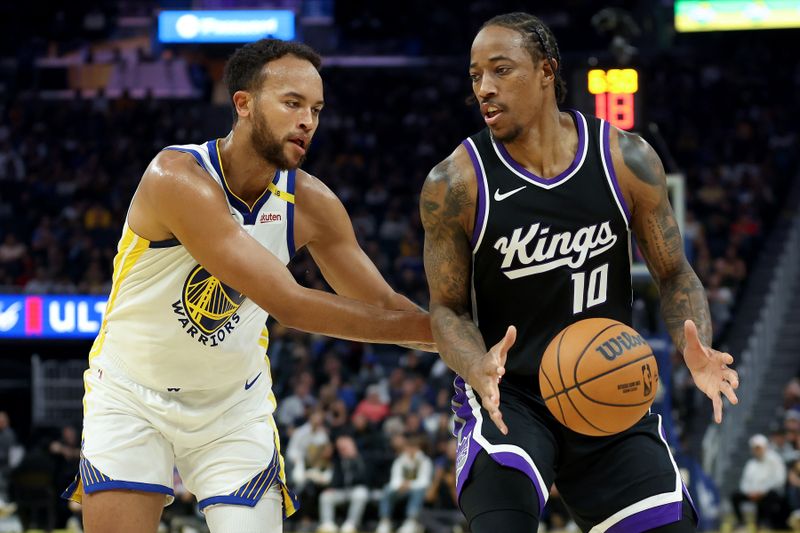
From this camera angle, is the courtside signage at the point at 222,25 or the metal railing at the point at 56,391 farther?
the metal railing at the point at 56,391

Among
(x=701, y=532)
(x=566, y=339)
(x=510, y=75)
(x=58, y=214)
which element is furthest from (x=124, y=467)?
(x=58, y=214)

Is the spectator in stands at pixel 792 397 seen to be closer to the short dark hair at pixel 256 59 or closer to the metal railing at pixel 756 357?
the metal railing at pixel 756 357

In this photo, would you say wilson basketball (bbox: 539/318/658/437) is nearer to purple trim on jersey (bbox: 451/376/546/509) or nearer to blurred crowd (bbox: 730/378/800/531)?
purple trim on jersey (bbox: 451/376/546/509)

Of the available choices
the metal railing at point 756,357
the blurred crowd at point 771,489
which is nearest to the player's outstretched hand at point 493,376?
the blurred crowd at point 771,489

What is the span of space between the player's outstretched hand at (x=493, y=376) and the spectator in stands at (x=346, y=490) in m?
11.5

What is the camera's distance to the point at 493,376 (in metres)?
3.94

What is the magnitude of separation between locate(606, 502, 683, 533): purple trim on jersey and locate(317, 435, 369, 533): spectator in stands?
36.7 feet

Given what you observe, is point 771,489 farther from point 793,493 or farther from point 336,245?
point 336,245

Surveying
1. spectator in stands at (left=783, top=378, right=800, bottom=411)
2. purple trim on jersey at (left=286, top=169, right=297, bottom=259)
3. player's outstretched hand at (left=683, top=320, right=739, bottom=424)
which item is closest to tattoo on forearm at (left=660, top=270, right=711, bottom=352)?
player's outstretched hand at (left=683, top=320, right=739, bottom=424)

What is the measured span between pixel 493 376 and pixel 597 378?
39 centimetres

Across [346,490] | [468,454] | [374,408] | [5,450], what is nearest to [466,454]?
[468,454]

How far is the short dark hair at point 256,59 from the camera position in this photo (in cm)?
477

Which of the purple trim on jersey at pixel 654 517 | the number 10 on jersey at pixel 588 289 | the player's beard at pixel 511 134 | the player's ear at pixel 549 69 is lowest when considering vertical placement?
the purple trim on jersey at pixel 654 517

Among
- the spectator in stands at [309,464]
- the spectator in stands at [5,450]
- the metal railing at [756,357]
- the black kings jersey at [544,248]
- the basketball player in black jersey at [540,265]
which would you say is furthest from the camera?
the metal railing at [756,357]
